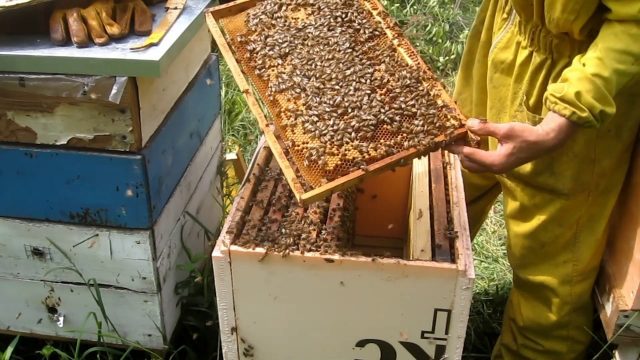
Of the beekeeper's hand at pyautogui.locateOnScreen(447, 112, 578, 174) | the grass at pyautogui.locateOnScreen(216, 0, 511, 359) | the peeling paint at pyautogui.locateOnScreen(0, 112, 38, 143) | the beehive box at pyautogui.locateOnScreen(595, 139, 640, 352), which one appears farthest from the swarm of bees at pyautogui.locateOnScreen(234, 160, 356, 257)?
the grass at pyautogui.locateOnScreen(216, 0, 511, 359)

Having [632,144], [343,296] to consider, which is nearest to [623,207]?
[632,144]

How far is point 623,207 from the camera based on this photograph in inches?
83.4

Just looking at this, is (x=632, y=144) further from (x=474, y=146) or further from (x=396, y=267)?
(x=396, y=267)

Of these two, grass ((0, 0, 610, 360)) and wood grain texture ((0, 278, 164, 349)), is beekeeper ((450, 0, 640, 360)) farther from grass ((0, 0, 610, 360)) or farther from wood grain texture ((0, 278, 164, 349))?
wood grain texture ((0, 278, 164, 349))

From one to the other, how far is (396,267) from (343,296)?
7.0 inches

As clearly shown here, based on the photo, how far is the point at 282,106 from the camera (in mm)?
1906

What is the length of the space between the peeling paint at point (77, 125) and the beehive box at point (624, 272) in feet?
4.93

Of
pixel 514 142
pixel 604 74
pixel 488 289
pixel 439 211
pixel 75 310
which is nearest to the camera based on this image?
pixel 604 74

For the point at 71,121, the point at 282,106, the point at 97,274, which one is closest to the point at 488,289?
the point at 282,106

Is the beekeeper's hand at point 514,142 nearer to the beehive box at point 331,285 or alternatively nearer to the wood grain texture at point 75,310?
the beehive box at point 331,285

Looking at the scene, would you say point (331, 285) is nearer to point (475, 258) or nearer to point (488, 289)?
point (488, 289)

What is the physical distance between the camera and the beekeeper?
5.71ft

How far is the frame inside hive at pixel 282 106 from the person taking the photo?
1742 millimetres

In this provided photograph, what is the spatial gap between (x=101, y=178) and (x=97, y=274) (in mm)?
376
